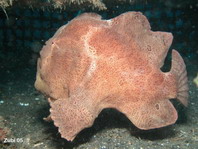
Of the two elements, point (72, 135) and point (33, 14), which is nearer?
point (72, 135)

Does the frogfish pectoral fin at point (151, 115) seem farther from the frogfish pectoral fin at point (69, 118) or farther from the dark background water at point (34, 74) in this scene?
the frogfish pectoral fin at point (69, 118)

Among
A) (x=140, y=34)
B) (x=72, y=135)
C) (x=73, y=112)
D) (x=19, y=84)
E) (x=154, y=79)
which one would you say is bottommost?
(x=19, y=84)

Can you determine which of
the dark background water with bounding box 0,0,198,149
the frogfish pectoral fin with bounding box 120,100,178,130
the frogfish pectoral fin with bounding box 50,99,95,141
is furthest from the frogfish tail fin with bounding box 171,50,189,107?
the frogfish pectoral fin with bounding box 50,99,95,141

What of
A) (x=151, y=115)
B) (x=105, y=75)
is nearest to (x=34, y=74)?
(x=105, y=75)

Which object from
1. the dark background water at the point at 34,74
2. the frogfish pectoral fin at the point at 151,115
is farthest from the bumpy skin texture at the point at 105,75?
the dark background water at the point at 34,74

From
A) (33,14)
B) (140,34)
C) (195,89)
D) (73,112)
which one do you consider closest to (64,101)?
(73,112)

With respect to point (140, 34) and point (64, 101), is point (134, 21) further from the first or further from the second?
point (64, 101)

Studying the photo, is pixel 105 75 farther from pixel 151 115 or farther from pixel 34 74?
pixel 34 74
